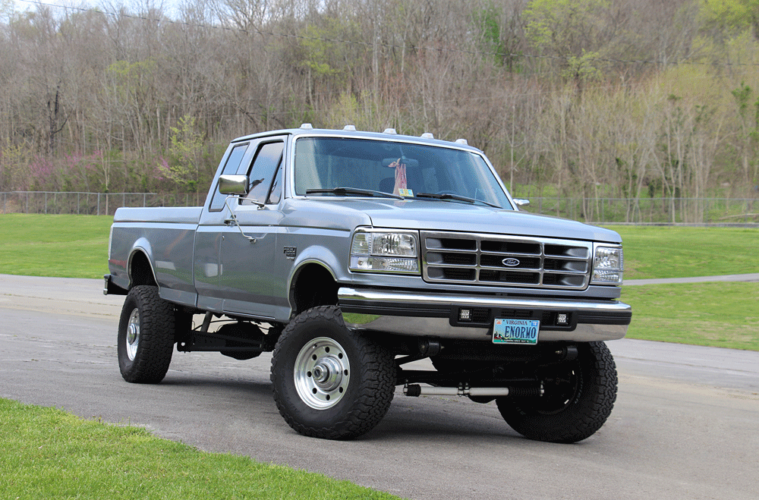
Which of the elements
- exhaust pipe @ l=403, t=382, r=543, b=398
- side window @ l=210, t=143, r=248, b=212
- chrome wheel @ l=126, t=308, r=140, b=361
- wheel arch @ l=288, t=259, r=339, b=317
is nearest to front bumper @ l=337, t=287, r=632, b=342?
exhaust pipe @ l=403, t=382, r=543, b=398

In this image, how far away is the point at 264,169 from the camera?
8055 mm

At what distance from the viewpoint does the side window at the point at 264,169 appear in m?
7.86

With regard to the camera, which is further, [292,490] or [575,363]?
[575,363]

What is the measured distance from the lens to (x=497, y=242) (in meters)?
6.35

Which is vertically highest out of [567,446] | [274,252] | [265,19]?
[265,19]

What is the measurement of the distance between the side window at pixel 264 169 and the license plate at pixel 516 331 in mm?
2592

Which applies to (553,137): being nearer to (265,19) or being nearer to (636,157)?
(636,157)

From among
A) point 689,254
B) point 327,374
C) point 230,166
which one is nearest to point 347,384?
point 327,374

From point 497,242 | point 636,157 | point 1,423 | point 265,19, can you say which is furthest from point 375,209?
point 265,19

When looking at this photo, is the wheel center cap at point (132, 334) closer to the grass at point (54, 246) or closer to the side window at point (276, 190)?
the side window at point (276, 190)

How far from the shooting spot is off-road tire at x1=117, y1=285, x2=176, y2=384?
361 inches

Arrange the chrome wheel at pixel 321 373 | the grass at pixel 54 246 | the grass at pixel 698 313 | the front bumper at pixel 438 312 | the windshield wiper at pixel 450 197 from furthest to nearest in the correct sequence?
the grass at pixel 54 246
the grass at pixel 698 313
the windshield wiper at pixel 450 197
the chrome wheel at pixel 321 373
the front bumper at pixel 438 312

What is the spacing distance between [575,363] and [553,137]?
65113 mm

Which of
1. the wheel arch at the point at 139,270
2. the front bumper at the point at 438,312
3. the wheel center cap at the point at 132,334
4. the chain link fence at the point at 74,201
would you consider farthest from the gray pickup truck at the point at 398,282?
the chain link fence at the point at 74,201
